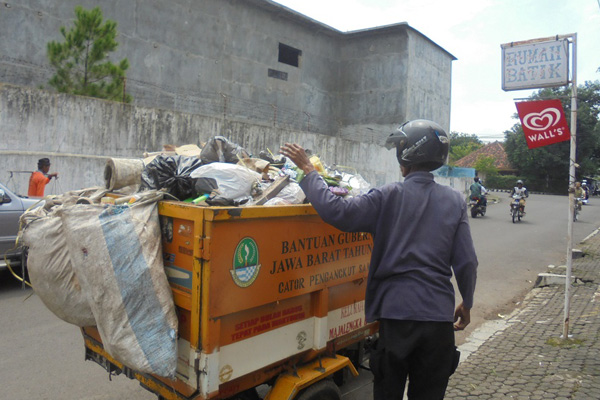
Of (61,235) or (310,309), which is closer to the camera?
(61,235)

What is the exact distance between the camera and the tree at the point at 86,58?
12680 mm

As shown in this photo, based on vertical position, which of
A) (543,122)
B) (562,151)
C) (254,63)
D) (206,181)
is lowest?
(206,181)

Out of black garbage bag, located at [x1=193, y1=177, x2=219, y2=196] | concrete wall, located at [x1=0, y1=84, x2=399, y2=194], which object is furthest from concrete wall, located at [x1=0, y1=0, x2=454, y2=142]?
black garbage bag, located at [x1=193, y1=177, x2=219, y2=196]

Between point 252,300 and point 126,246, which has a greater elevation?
point 126,246

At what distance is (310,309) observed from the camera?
3.02 metres

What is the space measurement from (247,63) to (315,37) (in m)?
5.24

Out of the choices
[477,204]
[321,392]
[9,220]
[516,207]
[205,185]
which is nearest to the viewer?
[205,185]

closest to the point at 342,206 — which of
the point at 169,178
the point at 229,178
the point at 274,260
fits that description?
the point at 274,260

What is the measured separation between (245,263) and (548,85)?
178 inches

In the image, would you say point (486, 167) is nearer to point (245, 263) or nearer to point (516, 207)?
point (516, 207)

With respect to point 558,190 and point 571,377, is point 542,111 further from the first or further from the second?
point 558,190

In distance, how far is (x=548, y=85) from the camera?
5316 millimetres

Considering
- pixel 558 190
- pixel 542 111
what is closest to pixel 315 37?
pixel 542 111

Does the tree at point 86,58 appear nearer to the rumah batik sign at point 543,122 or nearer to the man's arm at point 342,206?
the rumah batik sign at point 543,122
